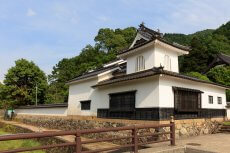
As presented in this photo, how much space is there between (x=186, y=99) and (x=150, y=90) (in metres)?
2.74

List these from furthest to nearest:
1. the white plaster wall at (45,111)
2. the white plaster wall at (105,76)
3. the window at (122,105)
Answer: the white plaster wall at (45,111) → the white plaster wall at (105,76) → the window at (122,105)

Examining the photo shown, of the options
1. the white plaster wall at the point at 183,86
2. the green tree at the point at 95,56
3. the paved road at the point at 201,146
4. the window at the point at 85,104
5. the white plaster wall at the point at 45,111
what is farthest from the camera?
the green tree at the point at 95,56

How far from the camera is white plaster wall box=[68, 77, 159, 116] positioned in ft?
41.1

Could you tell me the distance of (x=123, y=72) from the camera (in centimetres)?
1889

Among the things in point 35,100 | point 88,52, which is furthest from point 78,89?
point 88,52

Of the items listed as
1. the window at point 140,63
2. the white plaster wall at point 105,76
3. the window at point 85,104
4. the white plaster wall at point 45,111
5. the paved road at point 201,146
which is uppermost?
the window at point 140,63

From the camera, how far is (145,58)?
A: 1560 centimetres

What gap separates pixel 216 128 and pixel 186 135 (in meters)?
3.94

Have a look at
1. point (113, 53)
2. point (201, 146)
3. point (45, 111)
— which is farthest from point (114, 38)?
point (201, 146)

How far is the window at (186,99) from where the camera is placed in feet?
42.3

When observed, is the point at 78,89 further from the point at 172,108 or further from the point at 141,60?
the point at 172,108

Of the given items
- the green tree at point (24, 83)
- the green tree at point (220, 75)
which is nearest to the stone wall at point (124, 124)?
the green tree at point (24, 83)

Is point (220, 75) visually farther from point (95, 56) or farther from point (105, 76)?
point (95, 56)

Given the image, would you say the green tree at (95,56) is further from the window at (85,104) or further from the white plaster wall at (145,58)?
Answer: the white plaster wall at (145,58)
